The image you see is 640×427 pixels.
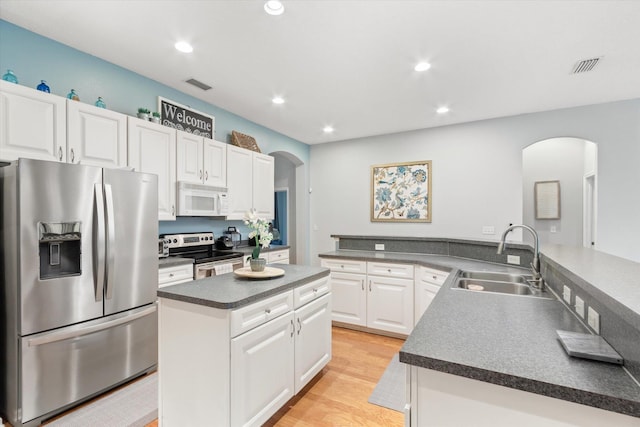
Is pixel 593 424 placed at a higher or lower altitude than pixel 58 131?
lower

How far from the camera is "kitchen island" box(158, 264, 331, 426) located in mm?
1561

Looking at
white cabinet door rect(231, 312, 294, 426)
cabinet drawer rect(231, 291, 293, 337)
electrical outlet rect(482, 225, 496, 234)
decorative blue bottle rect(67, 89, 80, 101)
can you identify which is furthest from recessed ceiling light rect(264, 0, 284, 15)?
electrical outlet rect(482, 225, 496, 234)

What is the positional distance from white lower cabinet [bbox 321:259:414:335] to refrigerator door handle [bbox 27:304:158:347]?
2058 millimetres

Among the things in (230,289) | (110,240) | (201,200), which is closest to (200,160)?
(201,200)

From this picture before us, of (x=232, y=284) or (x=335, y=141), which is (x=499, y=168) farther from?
(x=232, y=284)

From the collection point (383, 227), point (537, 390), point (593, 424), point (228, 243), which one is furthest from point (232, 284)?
point (383, 227)

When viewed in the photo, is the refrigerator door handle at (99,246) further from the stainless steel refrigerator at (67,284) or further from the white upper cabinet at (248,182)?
the white upper cabinet at (248,182)

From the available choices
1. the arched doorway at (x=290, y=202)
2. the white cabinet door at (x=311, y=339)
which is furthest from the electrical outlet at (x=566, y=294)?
the arched doorway at (x=290, y=202)

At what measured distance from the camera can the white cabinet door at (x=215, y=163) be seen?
3439 mm

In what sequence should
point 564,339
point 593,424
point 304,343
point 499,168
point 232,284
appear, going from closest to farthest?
point 593,424
point 564,339
point 232,284
point 304,343
point 499,168

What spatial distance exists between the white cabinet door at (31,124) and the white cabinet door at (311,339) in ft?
7.16

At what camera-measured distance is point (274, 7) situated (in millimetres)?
1969

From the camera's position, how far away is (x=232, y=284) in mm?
1920

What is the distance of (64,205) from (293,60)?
211 cm
